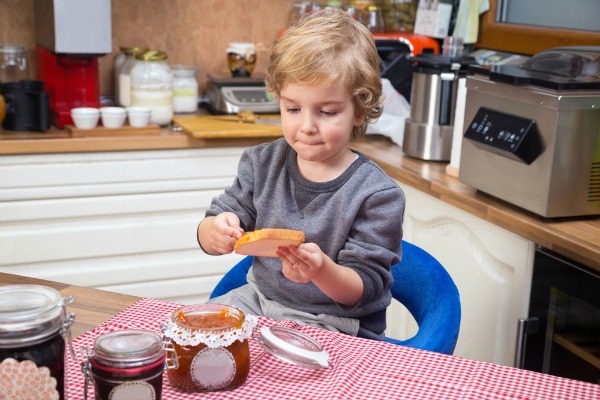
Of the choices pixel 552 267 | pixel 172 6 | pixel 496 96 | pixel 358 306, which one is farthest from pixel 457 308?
pixel 172 6

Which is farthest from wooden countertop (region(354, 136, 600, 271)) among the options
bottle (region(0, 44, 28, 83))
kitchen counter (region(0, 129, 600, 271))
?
bottle (region(0, 44, 28, 83))

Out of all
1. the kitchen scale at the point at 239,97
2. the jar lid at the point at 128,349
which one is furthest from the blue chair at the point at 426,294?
the kitchen scale at the point at 239,97

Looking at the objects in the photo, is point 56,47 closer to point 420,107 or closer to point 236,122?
point 236,122

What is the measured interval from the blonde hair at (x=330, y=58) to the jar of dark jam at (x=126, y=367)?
0.55 meters

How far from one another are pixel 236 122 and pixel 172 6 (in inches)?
22.5

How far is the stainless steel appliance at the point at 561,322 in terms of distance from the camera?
1637 millimetres

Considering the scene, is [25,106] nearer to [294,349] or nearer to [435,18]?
[435,18]

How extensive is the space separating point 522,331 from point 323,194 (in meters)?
0.70

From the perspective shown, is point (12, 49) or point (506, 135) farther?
point (12, 49)

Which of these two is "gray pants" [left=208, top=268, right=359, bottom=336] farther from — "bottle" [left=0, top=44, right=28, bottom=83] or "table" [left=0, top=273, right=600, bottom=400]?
"bottle" [left=0, top=44, right=28, bottom=83]

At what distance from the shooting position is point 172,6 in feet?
9.57

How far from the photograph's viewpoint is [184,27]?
2.96 meters

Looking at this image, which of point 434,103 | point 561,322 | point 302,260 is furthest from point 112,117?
point 302,260

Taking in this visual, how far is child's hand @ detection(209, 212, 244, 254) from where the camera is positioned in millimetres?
1207
